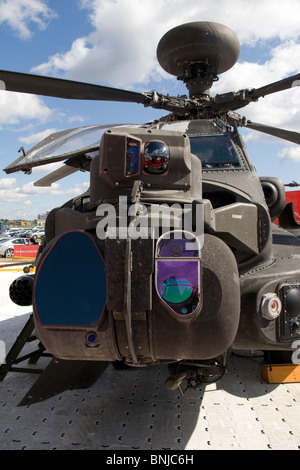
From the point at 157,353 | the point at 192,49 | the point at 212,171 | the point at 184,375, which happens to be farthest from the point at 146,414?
the point at 192,49

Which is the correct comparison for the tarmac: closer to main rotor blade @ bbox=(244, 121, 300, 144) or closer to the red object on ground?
main rotor blade @ bbox=(244, 121, 300, 144)

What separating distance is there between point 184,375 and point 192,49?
5.14 meters

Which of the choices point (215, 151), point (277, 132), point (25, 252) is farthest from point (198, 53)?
point (25, 252)

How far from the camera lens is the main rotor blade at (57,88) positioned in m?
3.69

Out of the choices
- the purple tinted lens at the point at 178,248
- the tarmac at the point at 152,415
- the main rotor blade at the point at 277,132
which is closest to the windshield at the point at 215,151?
the main rotor blade at the point at 277,132

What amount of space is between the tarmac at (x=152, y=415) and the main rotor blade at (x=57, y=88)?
2989mm

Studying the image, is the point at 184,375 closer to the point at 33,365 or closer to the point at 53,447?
the point at 53,447

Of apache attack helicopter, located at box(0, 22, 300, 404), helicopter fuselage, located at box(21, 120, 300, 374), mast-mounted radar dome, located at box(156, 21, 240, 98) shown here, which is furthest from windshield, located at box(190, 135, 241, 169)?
mast-mounted radar dome, located at box(156, 21, 240, 98)

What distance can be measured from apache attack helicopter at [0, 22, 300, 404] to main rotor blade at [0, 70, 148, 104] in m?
0.01

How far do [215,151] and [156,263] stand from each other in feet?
7.02

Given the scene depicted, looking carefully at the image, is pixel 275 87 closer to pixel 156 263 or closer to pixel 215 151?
pixel 215 151

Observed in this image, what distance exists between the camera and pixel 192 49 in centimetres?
617

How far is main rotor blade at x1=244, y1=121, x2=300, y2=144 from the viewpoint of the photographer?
493 cm
